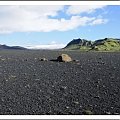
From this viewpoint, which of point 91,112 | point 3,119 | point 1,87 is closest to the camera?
point 3,119

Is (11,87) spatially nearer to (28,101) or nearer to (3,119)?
(28,101)

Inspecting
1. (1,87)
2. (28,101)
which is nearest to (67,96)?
(28,101)

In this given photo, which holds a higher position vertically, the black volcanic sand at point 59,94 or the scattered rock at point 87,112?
the black volcanic sand at point 59,94

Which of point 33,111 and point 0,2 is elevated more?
point 0,2

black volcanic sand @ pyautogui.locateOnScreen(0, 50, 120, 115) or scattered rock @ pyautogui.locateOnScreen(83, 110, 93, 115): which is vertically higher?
black volcanic sand @ pyautogui.locateOnScreen(0, 50, 120, 115)

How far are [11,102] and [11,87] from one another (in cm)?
377

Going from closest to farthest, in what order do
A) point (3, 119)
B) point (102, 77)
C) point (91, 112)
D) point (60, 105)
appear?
point (3, 119) → point (91, 112) → point (60, 105) → point (102, 77)

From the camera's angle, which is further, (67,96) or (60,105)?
(67,96)

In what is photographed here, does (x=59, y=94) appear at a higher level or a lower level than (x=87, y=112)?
higher

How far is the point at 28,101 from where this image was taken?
1642 cm

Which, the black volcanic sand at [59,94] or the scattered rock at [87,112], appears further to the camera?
the black volcanic sand at [59,94]

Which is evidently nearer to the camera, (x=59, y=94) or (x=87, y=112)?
(x=87, y=112)

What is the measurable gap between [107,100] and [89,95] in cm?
138

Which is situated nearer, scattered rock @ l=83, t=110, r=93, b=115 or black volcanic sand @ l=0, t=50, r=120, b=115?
scattered rock @ l=83, t=110, r=93, b=115
